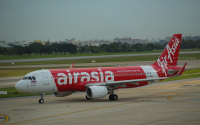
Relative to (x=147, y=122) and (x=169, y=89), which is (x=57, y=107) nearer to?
(x=147, y=122)

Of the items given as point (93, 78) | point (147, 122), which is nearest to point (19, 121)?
point (147, 122)

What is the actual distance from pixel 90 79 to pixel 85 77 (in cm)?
71

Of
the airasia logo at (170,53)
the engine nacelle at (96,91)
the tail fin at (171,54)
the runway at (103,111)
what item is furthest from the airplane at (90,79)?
the runway at (103,111)

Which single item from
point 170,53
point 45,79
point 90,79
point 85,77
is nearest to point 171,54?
point 170,53

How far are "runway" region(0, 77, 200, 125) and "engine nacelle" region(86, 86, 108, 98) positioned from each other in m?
0.94

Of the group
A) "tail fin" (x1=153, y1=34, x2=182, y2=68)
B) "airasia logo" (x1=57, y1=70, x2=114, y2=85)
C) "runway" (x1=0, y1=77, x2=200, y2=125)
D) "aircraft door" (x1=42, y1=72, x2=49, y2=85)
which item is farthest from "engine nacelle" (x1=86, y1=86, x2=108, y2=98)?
"tail fin" (x1=153, y1=34, x2=182, y2=68)

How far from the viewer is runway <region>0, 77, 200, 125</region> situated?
2650cm

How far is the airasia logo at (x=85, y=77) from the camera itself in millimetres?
38500

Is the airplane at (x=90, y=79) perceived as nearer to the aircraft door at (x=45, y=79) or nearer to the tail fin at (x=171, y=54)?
the aircraft door at (x=45, y=79)

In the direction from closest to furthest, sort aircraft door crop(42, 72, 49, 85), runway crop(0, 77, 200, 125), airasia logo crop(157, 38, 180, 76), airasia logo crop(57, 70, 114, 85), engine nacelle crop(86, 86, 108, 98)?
runway crop(0, 77, 200, 125) < engine nacelle crop(86, 86, 108, 98) < aircraft door crop(42, 72, 49, 85) < airasia logo crop(57, 70, 114, 85) < airasia logo crop(157, 38, 180, 76)

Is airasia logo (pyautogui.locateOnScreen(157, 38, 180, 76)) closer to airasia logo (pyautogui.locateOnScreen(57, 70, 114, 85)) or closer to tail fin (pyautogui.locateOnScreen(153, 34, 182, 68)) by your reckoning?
tail fin (pyautogui.locateOnScreen(153, 34, 182, 68))

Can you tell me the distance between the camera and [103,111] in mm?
31188

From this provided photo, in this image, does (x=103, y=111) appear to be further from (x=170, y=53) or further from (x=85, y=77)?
(x=170, y=53)

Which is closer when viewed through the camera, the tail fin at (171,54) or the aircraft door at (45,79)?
the aircraft door at (45,79)
